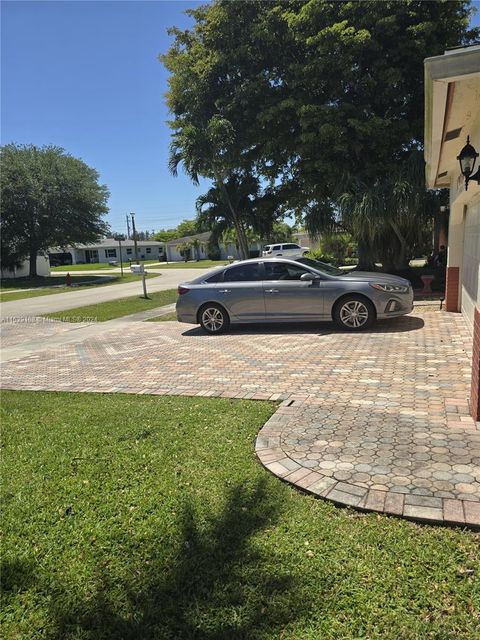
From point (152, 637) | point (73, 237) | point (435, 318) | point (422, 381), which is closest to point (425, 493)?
point (152, 637)

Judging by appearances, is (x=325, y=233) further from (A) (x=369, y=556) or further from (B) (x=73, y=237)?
(B) (x=73, y=237)

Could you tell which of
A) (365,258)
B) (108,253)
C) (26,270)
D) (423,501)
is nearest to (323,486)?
(423,501)

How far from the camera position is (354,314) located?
8.27 meters

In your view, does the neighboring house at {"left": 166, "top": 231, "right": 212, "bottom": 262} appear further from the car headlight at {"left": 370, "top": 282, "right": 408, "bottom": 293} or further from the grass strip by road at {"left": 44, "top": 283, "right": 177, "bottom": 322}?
the car headlight at {"left": 370, "top": 282, "right": 408, "bottom": 293}

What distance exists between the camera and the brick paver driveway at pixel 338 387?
10.2ft

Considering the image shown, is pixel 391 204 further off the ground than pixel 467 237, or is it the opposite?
pixel 391 204

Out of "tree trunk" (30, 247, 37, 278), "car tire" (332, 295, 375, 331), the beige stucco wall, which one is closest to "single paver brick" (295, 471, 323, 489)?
the beige stucco wall

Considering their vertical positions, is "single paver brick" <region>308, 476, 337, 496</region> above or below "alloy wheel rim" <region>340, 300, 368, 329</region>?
below

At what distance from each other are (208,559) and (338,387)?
3.08 metres

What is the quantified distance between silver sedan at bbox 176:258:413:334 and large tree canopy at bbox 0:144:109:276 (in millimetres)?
29021

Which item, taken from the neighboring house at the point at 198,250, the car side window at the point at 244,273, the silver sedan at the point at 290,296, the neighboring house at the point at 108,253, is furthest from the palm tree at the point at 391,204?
the neighboring house at the point at 108,253

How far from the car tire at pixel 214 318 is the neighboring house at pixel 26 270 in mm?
35356

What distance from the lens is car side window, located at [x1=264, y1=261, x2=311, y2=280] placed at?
870 cm

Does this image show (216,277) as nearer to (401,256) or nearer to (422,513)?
(422,513)
